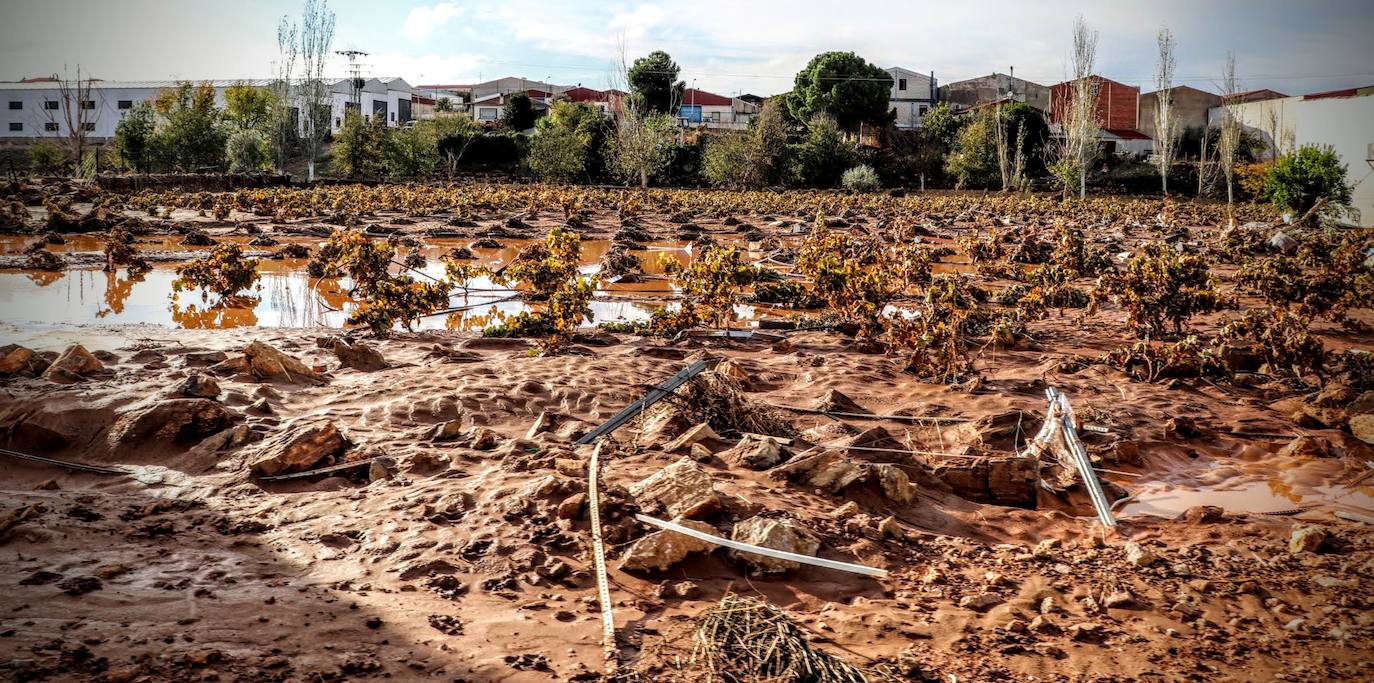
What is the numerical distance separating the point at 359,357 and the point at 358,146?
38516 mm

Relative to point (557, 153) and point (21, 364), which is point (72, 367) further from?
point (557, 153)

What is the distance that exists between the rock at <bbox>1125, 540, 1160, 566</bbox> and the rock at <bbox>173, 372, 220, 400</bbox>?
Answer: 6.12 meters

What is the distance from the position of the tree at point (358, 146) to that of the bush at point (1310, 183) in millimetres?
37047

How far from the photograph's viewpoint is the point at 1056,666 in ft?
12.4

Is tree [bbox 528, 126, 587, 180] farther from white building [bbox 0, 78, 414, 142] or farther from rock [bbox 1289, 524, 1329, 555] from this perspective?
rock [bbox 1289, 524, 1329, 555]

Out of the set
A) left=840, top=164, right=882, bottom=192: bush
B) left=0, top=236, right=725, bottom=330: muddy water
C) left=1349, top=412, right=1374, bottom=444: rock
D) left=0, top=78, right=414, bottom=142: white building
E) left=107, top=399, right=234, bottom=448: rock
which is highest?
left=0, top=78, right=414, bottom=142: white building

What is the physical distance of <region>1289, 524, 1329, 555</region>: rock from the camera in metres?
5.02

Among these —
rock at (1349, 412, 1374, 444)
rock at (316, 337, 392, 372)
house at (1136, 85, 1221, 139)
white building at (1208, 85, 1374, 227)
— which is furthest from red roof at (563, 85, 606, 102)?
rock at (1349, 412, 1374, 444)

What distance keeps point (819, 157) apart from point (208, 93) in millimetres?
38104

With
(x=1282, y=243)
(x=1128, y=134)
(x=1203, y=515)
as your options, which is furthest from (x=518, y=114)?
(x=1203, y=515)

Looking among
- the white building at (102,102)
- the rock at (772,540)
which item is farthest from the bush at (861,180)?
the rock at (772,540)

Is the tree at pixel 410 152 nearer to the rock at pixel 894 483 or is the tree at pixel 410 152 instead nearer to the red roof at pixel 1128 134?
the red roof at pixel 1128 134

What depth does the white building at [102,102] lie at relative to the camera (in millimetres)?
64312

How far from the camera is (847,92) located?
176 feet
